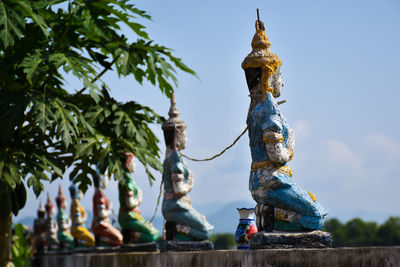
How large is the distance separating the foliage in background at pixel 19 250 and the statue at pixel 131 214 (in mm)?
6690

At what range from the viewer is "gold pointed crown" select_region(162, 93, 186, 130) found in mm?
9531

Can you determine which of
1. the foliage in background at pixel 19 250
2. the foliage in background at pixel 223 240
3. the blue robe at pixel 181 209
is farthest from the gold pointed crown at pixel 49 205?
the foliage in background at pixel 223 240

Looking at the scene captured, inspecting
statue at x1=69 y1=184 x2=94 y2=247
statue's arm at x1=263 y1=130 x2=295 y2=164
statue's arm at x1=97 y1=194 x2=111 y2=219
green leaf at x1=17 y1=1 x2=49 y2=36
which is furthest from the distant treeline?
statue's arm at x1=263 y1=130 x2=295 y2=164

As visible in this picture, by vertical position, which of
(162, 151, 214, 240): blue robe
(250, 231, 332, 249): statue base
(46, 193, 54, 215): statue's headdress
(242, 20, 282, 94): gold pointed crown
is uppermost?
(242, 20, 282, 94): gold pointed crown

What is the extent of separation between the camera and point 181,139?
9.45m

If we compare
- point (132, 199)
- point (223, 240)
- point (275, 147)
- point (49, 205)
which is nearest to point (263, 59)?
point (275, 147)

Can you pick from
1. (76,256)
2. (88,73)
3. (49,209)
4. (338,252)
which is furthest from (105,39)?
(49,209)

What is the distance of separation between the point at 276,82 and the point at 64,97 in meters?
4.40

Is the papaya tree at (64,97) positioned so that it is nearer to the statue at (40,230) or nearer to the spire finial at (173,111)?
the spire finial at (173,111)

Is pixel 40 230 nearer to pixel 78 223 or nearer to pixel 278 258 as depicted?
pixel 78 223

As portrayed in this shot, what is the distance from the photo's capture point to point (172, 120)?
31.6 ft

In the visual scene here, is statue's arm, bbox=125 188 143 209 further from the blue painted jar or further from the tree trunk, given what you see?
the blue painted jar

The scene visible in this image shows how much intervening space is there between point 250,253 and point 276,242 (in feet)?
0.95

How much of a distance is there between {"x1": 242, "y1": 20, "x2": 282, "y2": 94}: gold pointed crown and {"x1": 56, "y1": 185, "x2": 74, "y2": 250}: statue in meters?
9.24
